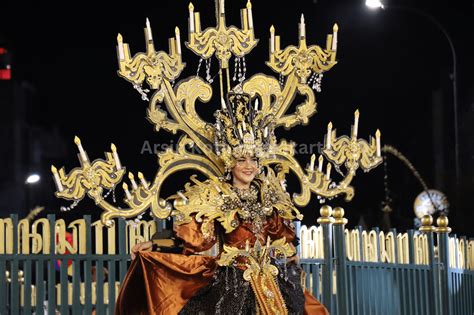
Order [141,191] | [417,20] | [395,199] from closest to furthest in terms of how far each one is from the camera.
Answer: [141,191] < [417,20] < [395,199]

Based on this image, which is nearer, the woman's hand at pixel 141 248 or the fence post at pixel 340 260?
the woman's hand at pixel 141 248

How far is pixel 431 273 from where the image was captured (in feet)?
28.5

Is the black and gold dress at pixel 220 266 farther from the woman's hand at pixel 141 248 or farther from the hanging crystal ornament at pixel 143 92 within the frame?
the hanging crystal ornament at pixel 143 92

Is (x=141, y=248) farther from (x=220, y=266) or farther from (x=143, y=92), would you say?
(x=143, y=92)

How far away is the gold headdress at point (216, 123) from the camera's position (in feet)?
23.0

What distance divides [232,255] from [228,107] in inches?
35.3

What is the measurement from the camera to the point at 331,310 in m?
7.73

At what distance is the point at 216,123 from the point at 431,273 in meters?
2.50

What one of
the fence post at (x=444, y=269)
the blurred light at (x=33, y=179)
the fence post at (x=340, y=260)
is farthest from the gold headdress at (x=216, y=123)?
the blurred light at (x=33, y=179)

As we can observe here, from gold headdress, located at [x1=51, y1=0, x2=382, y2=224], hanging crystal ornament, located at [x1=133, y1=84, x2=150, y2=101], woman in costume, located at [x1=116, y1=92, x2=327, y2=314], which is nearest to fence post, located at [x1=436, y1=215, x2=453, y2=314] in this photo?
gold headdress, located at [x1=51, y1=0, x2=382, y2=224]

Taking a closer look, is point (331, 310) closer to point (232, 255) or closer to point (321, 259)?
point (321, 259)

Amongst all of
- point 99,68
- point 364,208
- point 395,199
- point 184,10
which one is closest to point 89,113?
point 99,68

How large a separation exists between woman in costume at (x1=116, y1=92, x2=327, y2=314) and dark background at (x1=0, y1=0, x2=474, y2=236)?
11.7 ft

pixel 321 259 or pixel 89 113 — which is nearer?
pixel 321 259
